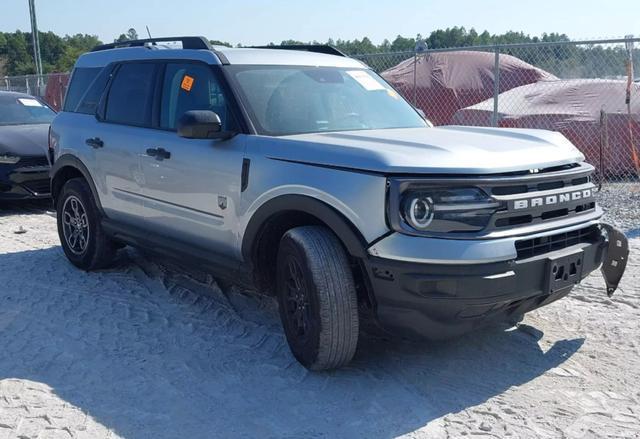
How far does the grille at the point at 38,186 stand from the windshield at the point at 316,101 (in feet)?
16.8

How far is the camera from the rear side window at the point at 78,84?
6.05 meters

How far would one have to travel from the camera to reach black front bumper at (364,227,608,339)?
132 inches

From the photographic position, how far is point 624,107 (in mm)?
10609

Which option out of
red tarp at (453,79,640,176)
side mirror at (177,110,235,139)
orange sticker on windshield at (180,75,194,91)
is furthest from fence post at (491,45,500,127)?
side mirror at (177,110,235,139)

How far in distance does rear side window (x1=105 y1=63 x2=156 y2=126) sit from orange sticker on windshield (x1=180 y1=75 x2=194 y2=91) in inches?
15.7

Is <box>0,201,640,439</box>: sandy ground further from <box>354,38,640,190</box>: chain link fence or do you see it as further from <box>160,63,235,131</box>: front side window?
<box>354,38,640,190</box>: chain link fence

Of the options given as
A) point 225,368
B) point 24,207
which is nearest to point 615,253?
point 225,368

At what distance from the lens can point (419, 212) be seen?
11.3ft

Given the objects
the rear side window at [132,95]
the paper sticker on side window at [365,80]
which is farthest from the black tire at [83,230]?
the paper sticker on side window at [365,80]

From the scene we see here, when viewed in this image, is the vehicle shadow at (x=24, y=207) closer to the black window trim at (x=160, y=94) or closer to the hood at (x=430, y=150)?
the black window trim at (x=160, y=94)

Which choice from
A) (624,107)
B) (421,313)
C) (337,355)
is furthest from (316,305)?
(624,107)

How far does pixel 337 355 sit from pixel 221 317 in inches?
53.9

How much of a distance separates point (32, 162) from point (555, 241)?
7028 mm

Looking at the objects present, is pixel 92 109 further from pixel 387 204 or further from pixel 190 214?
pixel 387 204
